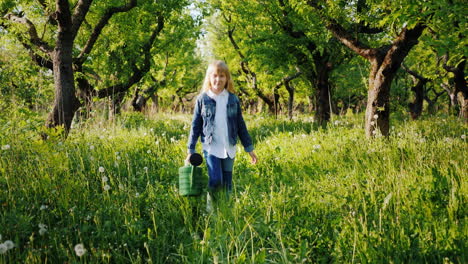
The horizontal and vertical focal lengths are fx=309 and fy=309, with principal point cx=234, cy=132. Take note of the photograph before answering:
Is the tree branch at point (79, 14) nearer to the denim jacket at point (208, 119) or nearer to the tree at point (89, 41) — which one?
the tree at point (89, 41)

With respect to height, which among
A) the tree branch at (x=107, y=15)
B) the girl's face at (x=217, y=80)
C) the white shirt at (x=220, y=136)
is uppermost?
the tree branch at (x=107, y=15)

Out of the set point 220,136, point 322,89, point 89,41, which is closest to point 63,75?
point 89,41

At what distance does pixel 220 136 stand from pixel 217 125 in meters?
0.14

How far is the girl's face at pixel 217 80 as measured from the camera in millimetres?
3793

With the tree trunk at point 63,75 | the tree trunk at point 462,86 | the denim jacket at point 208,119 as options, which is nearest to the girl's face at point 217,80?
the denim jacket at point 208,119

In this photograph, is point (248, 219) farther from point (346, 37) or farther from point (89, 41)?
point (89, 41)

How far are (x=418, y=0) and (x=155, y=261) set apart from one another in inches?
208

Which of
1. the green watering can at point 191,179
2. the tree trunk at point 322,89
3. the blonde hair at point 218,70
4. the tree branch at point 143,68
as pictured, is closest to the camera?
the green watering can at point 191,179

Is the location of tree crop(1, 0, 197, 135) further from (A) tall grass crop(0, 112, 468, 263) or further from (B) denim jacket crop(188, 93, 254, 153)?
(B) denim jacket crop(188, 93, 254, 153)

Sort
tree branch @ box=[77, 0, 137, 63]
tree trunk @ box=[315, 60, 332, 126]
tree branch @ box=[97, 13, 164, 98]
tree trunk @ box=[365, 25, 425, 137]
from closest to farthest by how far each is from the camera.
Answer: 1. tree trunk @ box=[365, 25, 425, 137]
2. tree branch @ box=[77, 0, 137, 63]
3. tree trunk @ box=[315, 60, 332, 126]
4. tree branch @ box=[97, 13, 164, 98]

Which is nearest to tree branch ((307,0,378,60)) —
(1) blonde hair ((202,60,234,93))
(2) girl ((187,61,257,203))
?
(1) blonde hair ((202,60,234,93))

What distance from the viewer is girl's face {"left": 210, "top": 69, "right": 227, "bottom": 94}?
12.4 feet

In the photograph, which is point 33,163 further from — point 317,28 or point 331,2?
point 317,28

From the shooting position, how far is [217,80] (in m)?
3.80
